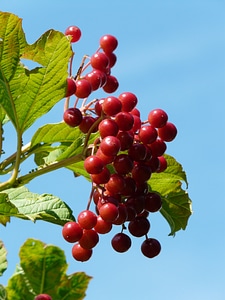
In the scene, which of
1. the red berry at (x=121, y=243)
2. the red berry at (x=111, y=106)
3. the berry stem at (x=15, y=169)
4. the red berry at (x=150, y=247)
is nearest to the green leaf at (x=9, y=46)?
the berry stem at (x=15, y=169)

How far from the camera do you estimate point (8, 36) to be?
2.82 metres

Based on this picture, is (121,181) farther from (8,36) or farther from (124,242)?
(8,36)

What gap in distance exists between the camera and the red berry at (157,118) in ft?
9.18

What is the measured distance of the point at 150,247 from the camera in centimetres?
295

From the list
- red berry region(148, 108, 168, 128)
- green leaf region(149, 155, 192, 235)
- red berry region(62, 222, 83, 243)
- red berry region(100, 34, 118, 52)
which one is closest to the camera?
red berry region(62, 222, 83, 243)

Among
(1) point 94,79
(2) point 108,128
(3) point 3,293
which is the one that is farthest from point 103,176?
(3) point 3,293

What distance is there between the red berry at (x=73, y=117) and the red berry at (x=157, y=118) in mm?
244

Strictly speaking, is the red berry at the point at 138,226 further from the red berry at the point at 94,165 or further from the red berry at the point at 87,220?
the red berry at the point at 94,165

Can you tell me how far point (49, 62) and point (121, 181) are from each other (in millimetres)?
509

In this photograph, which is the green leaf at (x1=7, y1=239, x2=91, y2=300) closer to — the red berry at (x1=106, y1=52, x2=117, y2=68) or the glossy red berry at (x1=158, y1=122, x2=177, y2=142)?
the glossy red berry at (x1=158, y1=122, x2=177, y2=142)

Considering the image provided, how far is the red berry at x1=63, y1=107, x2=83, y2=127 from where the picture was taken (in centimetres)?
274

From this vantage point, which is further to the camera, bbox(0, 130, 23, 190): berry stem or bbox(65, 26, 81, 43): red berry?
bbox(65, 26, 81, 43): red berry

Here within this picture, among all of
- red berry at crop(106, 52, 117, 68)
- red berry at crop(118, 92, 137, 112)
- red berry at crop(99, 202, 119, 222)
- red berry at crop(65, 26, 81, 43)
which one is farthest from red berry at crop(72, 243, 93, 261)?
red berry at crop(65, 26, 81, 43)

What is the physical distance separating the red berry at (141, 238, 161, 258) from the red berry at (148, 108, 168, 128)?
0.44 meters
